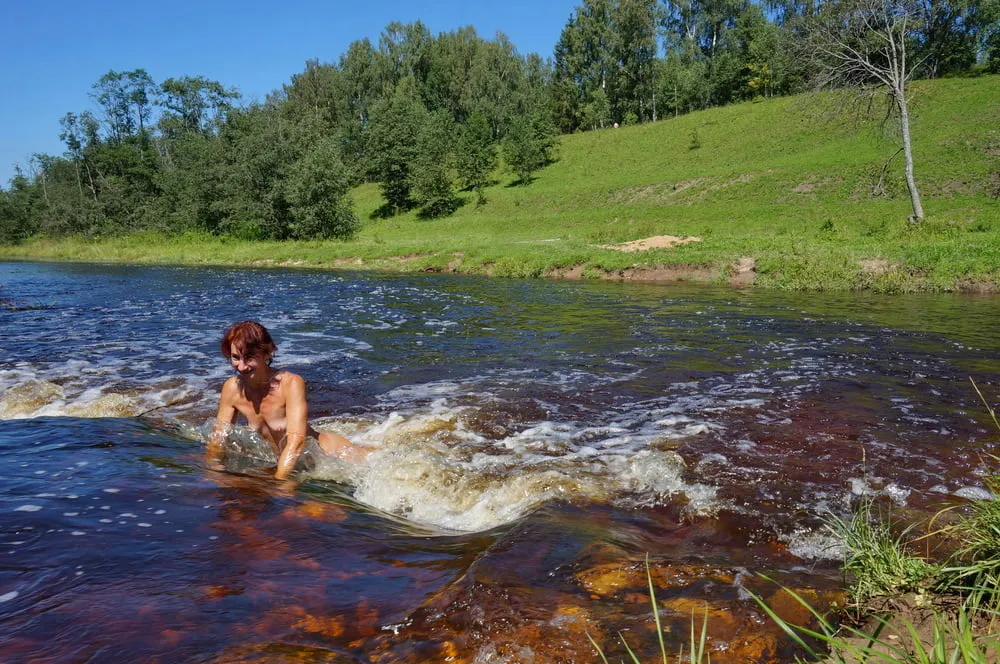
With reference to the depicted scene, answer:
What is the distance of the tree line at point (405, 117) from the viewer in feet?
157

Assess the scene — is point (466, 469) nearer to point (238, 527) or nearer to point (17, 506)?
point (238, 527)

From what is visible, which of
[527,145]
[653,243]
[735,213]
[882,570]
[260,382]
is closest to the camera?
[882,570]

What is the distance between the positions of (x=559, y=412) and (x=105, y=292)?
20814mm

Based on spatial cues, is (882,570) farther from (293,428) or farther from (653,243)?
(653,243)

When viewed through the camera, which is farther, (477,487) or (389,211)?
(389,211)

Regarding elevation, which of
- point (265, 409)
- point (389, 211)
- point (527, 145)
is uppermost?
point (527, 145)

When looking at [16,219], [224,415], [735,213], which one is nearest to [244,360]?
[224,415]

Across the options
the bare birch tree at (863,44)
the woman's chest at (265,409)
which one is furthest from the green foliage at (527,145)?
the woman's chest at (265,409)

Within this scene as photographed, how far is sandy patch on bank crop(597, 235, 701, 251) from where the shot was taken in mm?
25294

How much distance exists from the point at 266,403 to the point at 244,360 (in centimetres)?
76

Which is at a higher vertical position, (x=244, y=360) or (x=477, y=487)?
(x=244, y=360)

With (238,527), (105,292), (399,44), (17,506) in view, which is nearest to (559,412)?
(238,527)

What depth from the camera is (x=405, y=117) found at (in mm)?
63281

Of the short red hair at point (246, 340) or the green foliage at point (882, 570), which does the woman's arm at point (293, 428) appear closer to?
the short red hair at point (246, 340)
